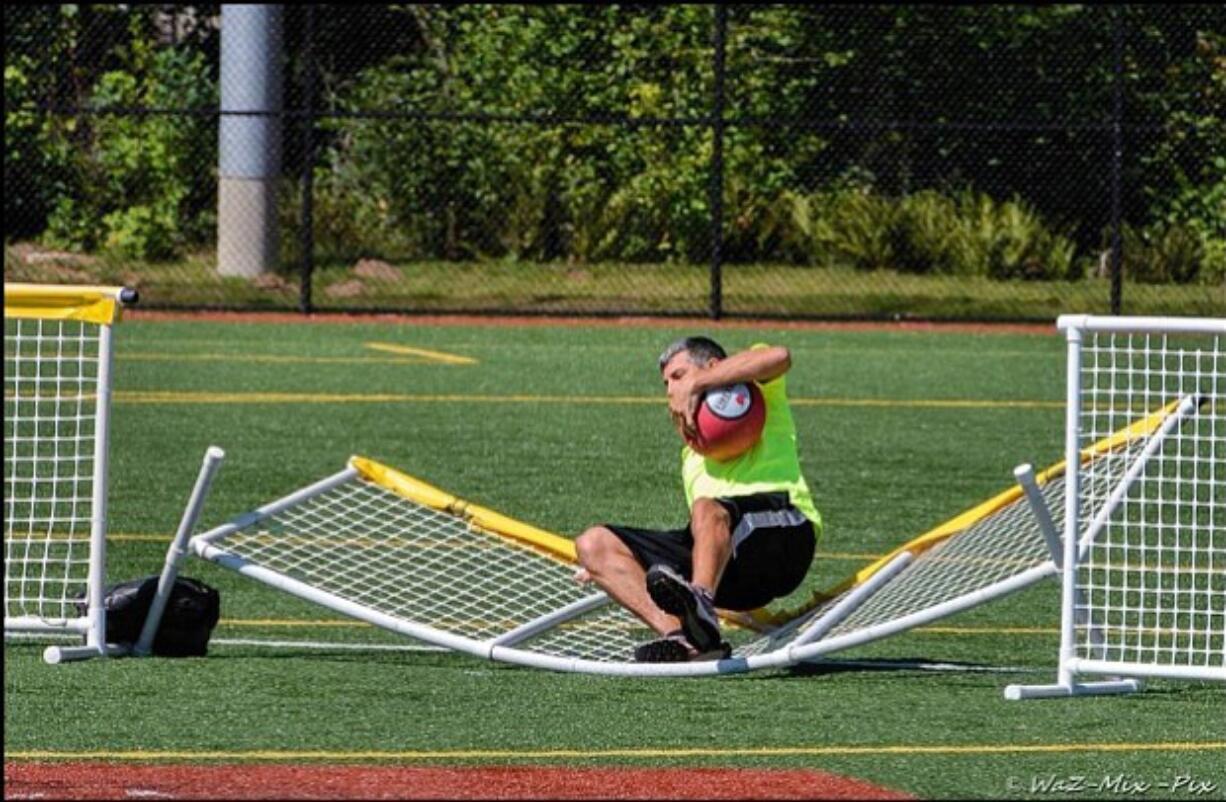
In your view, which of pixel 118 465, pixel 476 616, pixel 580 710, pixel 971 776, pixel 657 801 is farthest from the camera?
pixel 118 465

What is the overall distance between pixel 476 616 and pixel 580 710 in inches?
75.8

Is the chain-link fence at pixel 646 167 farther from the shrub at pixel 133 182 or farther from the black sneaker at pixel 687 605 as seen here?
the black sneaker at pixel 687 605

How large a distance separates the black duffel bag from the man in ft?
4.30

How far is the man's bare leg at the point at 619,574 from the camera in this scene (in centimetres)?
900

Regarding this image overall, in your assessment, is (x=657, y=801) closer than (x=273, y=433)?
Yes

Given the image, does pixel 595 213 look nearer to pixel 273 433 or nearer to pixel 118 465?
pixel 273 433

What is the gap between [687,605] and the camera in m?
8.66

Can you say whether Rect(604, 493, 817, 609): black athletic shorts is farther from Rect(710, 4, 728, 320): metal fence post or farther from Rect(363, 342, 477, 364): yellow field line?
Rect(710, 4, 728, 320): metal fence post

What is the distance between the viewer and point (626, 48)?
87.8 ft

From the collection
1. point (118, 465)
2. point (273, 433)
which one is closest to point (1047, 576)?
point (118, 465)

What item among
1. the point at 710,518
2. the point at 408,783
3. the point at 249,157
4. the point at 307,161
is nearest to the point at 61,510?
the point at 710,518

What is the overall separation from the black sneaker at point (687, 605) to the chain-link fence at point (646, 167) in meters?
16.3

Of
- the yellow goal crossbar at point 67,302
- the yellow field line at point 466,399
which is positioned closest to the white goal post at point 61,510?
the yellow goal crossbar at point 67,302

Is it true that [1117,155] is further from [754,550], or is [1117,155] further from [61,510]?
[754,550]
